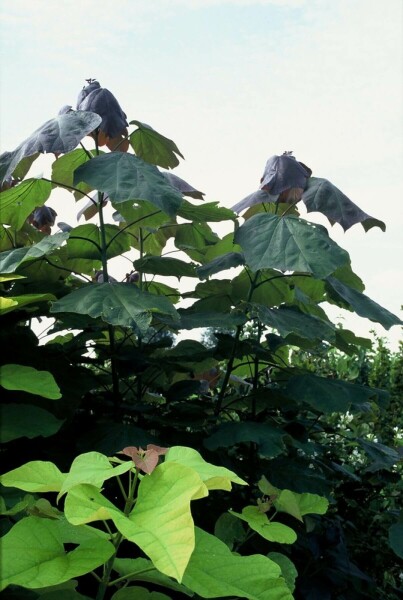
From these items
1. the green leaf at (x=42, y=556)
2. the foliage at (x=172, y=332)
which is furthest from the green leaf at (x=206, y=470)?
the foliage at (x=172, y=332)

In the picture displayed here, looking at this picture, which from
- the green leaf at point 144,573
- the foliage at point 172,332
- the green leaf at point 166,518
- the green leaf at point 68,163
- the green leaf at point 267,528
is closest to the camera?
the green leaf at point 166,518

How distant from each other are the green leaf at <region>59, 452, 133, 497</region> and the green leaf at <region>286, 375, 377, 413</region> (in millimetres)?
1225

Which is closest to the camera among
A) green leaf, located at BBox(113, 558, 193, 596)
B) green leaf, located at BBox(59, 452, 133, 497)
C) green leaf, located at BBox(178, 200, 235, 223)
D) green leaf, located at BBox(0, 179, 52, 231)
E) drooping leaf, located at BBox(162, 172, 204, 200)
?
green leaf, located at BBox(59, 452, 133, 497)

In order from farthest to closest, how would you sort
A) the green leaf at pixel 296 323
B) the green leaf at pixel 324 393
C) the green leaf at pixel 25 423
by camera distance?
the green leaf at pixel 324 393, the green leaf at pixel 296 323, the green leaf at pixel 25 423

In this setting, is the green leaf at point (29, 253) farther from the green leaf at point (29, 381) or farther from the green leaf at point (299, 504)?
the green leaf at point (299, 504)

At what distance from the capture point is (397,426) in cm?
426

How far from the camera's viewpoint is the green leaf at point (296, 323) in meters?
1.99

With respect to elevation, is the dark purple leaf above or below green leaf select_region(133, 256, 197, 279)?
above

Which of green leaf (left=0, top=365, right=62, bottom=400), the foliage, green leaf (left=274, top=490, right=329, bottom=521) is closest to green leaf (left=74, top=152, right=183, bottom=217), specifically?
the foliage

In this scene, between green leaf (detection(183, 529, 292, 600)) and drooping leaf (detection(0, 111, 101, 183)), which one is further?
drooping leaf (detection(0, 111, 101, 183))

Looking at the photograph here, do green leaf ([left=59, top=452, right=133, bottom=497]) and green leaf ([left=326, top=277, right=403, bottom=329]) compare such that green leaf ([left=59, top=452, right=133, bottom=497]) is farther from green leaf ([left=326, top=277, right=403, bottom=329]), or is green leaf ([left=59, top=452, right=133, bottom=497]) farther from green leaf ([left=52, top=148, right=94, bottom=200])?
green leaf ([left=52, top=148, right=94, bottom=200])

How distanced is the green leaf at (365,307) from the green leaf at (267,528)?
1.00 metres

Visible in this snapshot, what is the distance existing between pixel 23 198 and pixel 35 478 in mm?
1425

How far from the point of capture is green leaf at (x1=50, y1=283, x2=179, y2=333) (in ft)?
5.90
